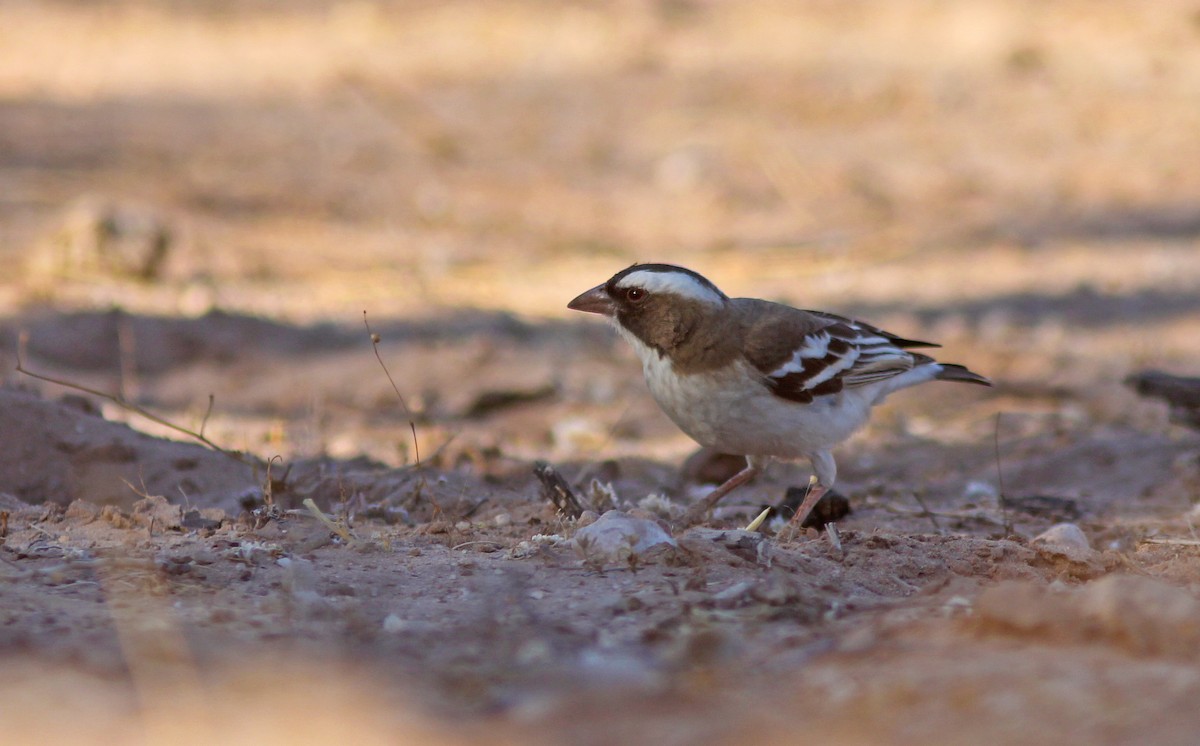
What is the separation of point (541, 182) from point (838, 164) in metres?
3.58

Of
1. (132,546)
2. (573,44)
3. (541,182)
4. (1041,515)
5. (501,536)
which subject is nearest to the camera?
(132,546)

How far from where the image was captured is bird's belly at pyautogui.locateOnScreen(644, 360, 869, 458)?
512cm

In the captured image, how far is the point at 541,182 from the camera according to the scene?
15.2 metres

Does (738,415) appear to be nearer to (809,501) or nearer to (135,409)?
(809,501)

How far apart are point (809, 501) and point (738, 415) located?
45cm

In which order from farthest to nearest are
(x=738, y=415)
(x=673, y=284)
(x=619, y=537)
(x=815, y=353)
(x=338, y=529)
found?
1. (x=815, y=353)
2. (x=673, y=284)
3. (x=738, y=415)
4. (x=338, y=529)
5. (x=619, y=537)

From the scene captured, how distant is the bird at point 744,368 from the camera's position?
16.9 feet

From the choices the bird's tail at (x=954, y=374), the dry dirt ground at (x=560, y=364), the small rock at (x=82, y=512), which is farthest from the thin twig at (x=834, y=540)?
the small rock at (x=82, y=512)

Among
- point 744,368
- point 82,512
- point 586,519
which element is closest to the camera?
point 586,519

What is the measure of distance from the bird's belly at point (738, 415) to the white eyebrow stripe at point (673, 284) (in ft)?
1.01

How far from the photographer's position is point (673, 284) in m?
5.46

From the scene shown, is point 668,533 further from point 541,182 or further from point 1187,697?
point 541,182

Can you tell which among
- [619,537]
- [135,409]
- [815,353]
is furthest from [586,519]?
[135,409]

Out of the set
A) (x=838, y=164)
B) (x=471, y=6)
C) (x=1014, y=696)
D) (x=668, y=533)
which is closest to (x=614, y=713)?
(x=1014, y=696)
